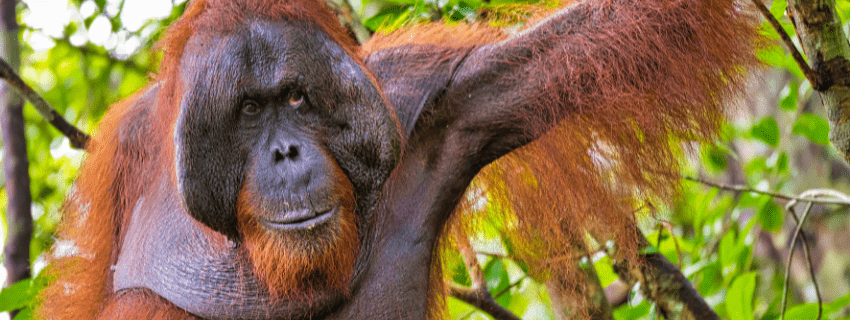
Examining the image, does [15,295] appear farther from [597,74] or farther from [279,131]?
[597,74]

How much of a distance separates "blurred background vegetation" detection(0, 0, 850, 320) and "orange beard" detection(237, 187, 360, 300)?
616mm

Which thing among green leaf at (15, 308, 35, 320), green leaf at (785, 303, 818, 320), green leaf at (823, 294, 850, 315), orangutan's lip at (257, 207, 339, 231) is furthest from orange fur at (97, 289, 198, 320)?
green leaf at (823, 294, 850, 315)

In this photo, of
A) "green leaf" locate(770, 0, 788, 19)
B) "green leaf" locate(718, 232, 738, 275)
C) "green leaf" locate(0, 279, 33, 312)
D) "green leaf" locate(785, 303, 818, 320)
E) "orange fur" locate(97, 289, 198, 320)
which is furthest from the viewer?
"green leaf" locate(718, 232, 738, 275)

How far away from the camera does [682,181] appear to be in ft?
7.54

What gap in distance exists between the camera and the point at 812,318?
2555 mm

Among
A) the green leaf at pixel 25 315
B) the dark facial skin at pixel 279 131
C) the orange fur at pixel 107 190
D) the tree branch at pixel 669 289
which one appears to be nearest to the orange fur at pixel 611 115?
the tree branch at pixel 669 289

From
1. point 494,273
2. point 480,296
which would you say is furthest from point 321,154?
point 494,273

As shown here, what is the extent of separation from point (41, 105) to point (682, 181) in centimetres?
209

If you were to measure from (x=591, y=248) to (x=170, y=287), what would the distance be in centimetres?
137

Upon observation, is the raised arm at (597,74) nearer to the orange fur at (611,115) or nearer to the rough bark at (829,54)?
the orange fur at (611,115)

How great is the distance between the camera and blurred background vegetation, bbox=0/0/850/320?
8.25 feet

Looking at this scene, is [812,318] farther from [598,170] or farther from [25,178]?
[25,178]

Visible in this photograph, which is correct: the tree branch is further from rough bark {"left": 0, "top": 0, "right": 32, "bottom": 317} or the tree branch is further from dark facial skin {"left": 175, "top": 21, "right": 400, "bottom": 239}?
rough bark {"left": 0, "top": 0, "right": 32, "bottom": 317}

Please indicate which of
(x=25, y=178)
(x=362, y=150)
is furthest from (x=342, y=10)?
(x=25, y=178)
